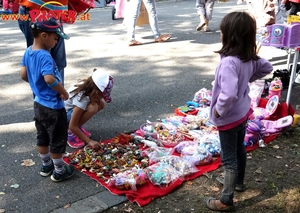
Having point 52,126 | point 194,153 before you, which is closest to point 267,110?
point 194,153

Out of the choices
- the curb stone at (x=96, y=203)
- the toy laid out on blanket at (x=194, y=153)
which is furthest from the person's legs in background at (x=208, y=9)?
the curb stone at (x=96, y=203)

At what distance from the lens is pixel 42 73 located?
304 centimetres

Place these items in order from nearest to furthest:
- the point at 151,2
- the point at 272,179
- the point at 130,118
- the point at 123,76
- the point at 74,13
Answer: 1. the point at 272,179
2. the point at 74,13
3. the point at 130,118
4. the point at 123,76
5. the point at 151,2

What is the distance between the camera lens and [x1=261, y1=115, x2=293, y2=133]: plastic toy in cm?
419

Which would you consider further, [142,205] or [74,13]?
[74,13]

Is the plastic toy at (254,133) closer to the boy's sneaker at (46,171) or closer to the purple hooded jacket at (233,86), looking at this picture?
the purple hooded jacket at (233,86)

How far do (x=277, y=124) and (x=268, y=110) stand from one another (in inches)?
12.2

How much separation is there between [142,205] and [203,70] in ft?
13.0

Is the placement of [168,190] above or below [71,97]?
below

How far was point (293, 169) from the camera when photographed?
3654 millimetres

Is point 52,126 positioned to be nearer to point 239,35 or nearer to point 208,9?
point 239,35

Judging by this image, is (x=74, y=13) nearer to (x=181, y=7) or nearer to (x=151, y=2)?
(x=151, y=2)

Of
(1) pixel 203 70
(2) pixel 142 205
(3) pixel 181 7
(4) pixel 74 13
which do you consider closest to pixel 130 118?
(4) pixel 74 13

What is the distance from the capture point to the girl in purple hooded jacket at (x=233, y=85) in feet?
8.62
